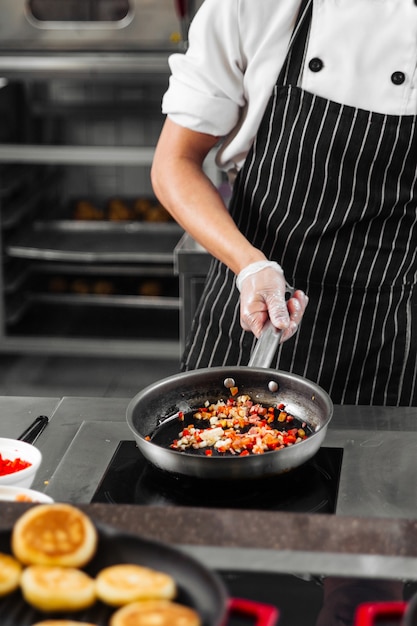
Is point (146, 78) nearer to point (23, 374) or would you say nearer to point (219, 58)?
point (23, 374)

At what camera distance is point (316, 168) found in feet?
6.75

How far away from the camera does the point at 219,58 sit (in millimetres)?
2002

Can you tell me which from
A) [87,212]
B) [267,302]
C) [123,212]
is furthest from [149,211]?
[267,302]

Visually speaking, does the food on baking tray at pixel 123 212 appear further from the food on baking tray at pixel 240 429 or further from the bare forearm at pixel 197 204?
the food on baking tray at pixel 240 429

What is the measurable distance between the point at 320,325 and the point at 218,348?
0.77ft

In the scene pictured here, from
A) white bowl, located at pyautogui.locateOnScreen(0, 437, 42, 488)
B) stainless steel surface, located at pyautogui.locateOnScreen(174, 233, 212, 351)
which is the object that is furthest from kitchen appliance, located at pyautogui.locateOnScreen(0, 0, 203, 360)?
white bowl, located at pyautogui.locateOnScreen(0, 437, 42, 488)

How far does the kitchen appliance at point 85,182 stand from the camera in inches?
161

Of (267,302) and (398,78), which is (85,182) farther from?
(267,302)

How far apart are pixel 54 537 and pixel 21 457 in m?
0.53

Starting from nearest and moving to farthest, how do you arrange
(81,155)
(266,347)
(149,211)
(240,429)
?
(240,429), (266,347), (81,155), (149,211)

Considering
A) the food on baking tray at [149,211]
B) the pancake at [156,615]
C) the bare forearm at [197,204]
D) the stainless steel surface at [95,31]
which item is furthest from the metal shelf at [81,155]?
the pancake at [156,615]

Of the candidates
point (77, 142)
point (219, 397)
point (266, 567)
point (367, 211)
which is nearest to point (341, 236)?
point (367, 211)

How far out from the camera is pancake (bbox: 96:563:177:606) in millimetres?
852

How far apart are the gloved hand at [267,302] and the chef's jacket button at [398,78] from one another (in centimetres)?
52
